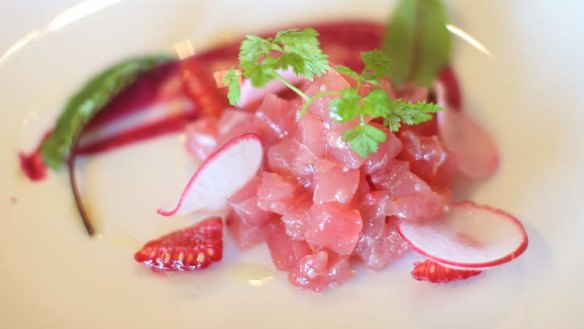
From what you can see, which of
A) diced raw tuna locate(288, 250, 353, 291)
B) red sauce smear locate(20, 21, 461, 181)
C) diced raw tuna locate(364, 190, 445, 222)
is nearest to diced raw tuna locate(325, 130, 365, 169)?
diced raw tuna locate(364, 190, 445, 222)

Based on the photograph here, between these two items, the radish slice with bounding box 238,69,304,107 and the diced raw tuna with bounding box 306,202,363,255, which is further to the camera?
the radish slice with bounding box 238,69,304,107

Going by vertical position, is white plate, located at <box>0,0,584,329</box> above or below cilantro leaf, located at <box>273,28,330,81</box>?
below

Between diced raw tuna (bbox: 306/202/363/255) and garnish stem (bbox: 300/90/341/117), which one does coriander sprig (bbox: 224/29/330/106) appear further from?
diced raw tuna (bbox: 306/202/363/255)

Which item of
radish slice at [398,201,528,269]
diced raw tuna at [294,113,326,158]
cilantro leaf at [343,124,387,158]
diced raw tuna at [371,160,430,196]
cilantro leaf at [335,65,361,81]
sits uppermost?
cilantro leaf at [335,65,361,81]

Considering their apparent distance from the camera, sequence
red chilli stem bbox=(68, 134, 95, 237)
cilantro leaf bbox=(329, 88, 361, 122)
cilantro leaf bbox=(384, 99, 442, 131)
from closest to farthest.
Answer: cilantro leaf bbox=(329, 88, 361, 122), cilantro leaf bbox=(384, 99, 442, 131), red chilli stem bbox=(68, 134, 95, 237)

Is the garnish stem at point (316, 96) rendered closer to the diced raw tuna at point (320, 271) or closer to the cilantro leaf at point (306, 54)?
the cilantro leaf at point (306, 54)

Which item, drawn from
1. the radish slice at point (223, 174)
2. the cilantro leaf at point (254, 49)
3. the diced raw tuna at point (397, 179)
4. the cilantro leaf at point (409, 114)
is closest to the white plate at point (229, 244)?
the radish slice at point (223, 174)

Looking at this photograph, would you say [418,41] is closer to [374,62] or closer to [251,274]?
[374,62]
